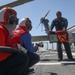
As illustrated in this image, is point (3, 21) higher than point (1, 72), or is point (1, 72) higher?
point (3, 21)

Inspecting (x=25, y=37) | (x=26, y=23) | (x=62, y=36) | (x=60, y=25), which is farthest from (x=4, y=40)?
(x=60, y=25)

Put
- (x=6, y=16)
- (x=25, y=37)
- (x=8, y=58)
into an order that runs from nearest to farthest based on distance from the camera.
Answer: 1. (x=8, y=58)
2. (x=6, y=16)
3. (x=25, y=37)

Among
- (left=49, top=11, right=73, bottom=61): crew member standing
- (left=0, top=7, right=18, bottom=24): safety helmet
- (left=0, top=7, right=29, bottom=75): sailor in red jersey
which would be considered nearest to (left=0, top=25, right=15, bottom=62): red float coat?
(left=0, top=7, right=29, bottom=75): sailor in red jersey

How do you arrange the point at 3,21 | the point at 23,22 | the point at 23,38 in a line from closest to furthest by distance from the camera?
the point at 3,21, the point at 23,38, the point at 23,22

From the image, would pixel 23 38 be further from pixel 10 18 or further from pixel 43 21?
pixel 43 21

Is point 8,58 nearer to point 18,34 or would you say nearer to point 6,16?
point 6,16

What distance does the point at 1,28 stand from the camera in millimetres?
3260

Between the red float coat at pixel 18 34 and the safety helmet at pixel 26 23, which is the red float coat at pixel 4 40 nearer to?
the red float coat at pixel 18 34

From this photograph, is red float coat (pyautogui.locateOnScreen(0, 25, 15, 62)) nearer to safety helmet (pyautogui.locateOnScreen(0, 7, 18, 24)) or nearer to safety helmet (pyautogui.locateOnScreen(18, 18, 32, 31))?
safety helmet (pyautogui.locateOnScreen(0, 7, 18, 24))

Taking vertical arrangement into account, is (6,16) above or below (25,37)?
above

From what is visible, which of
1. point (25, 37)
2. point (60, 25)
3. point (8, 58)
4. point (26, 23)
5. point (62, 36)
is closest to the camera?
point (8, 58)

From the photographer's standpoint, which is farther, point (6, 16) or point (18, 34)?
point (18, 34)

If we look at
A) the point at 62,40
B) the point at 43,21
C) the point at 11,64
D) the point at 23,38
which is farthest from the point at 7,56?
the point at 43,21

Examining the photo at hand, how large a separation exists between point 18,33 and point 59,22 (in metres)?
4.42
